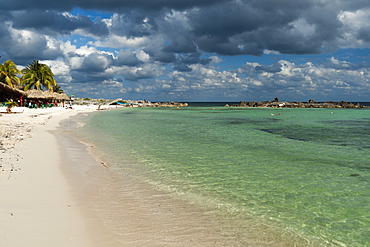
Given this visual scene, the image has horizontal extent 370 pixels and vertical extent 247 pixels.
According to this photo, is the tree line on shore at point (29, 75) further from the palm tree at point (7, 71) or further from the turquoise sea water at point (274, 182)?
the turquoise sea water at point (274, 182)

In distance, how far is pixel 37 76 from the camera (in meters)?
71.6

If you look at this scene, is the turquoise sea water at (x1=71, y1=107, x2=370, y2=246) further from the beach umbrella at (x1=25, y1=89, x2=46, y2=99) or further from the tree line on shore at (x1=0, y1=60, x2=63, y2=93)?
the tree line on shore at (x1=0, y1=60, x2=63, y2=93)

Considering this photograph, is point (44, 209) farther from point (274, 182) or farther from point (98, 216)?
point (274, 182)

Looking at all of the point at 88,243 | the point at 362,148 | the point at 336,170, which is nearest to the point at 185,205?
the point at 88,243

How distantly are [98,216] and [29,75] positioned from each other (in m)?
74.9

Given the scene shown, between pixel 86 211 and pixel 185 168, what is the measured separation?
5325 millimetres

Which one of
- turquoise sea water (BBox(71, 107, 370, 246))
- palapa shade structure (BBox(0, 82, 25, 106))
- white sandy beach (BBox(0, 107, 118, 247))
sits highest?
palapa shade structure (BBox(0, 82, 25, 106))

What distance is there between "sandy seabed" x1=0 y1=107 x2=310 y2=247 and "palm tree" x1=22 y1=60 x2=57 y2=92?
6920 cm

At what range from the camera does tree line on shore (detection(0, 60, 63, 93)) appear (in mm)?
58969

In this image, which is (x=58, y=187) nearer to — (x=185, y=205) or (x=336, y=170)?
(x=185, y=205)

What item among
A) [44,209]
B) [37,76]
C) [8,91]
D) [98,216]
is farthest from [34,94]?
[98,216]

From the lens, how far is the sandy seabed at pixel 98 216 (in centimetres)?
458

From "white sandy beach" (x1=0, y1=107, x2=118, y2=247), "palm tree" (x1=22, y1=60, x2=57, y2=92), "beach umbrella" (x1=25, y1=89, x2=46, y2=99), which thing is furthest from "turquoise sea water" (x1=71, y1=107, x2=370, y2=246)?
"palm tree" (x1=22, y1=60, x2=57, y2=92)

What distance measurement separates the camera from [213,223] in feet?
18.4
